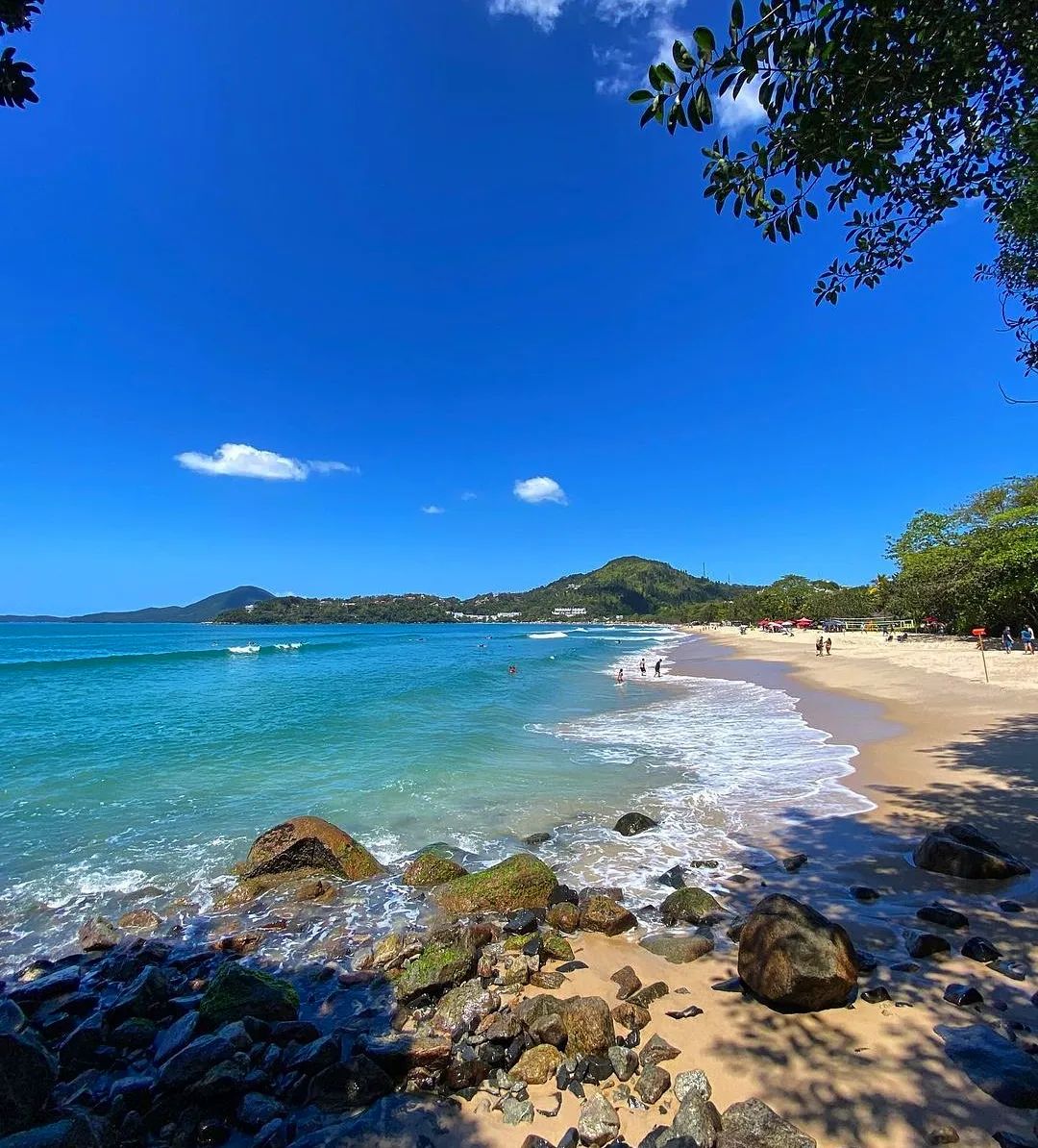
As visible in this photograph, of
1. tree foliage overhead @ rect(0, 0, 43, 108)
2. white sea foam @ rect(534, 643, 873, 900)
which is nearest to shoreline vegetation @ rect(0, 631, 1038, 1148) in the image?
white sea foam @ rect(534, 643, 873, 900)

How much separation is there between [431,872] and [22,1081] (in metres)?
4.85

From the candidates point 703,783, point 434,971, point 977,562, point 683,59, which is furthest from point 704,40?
point 977,562

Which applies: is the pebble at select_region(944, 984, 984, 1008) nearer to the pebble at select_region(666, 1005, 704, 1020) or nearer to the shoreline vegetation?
the shoreline vegetation

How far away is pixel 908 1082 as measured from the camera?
3699mm

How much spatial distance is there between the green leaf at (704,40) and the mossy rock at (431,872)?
355 inches

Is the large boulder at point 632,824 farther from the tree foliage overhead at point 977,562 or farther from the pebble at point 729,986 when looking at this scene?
the tree foliage overhead at point 977,562

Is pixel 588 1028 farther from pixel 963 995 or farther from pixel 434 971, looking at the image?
pixel 963 995

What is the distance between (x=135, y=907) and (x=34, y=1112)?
14.0 feet

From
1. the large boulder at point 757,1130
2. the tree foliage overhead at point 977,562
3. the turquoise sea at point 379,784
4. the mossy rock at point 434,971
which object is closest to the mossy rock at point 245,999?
the mossy rock at point 434,971

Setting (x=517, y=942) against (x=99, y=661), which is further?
(x=99, y=661)

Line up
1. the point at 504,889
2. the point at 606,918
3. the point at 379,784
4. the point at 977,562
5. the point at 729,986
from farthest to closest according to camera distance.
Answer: the point at 977,562, the point at 379,784, the point at 504,889, the point at 606,918, the point at 729,986

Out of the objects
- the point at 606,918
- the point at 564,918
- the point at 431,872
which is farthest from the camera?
the point at 431,872

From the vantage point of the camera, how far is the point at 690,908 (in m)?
6.62

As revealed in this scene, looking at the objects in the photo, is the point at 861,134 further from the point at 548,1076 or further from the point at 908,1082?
the point at 548,1076
